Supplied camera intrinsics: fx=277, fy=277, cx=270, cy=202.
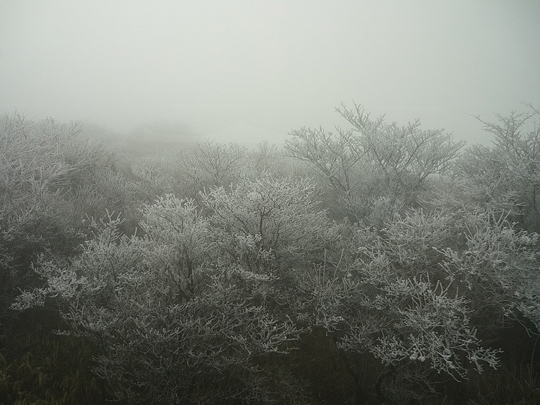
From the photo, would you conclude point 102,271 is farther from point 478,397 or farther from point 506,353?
point 506,353

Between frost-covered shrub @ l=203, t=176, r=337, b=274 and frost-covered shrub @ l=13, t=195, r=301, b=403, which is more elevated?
frost-covered shrub @ l=203, t=176, r=337, b=274

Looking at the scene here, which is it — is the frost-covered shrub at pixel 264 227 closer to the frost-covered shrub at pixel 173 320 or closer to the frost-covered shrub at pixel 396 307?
the frost-covered shrub at pixel 173 320

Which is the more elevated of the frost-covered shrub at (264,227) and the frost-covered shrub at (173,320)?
the frost-covered shrub at (264,227)

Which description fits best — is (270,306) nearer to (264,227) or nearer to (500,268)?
(264,227)

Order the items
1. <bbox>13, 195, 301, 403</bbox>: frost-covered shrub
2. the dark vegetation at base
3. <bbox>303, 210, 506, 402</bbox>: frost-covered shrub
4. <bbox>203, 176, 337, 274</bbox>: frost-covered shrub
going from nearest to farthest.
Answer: <bbox>13, 195, 301, 403</bbox>: frost-covered shrub → the dark vegetation at base → <bbox>303, 210, 506, 402</bbox>: frost-covered shrub → <bbox>203, 176, 337, 274</bbox>: frost-covered shrub

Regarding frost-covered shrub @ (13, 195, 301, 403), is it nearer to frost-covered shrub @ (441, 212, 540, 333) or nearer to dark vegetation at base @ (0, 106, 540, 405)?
dark vegetation at base @ (0, 106, 540, 405)

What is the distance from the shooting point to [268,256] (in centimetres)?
550

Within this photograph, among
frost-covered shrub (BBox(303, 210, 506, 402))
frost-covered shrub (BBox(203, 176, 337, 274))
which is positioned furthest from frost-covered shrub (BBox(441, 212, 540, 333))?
Result: frost-covered shrub (BBox(203, 176, 337, 274))

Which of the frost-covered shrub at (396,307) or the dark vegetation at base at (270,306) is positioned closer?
the dark vegetation at base at (270,306)

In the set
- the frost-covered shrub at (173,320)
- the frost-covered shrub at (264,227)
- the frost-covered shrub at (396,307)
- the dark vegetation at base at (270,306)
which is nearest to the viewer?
the frost-covered shrub at (173,320)

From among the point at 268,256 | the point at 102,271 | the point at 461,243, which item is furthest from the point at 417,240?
the point at 102,271

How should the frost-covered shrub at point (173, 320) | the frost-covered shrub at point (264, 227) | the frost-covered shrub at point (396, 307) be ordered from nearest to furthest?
1. the frost-covered shrub at point (173, 320)
2. the frost-covered shrub at point (396, 307)
3. the frost-covered shrub at point (264, 227)

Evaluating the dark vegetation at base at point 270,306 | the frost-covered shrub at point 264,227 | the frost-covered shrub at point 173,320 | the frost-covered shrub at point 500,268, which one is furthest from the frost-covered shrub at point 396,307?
the frost-covered shrub at point 173,320

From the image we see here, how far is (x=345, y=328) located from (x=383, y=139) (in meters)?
6.55
